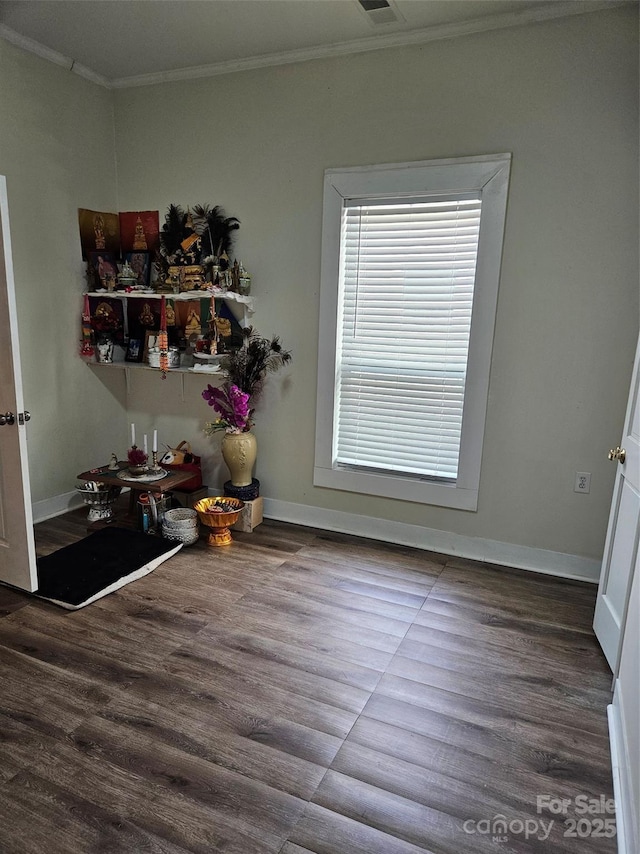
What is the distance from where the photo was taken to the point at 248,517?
3.39 meters

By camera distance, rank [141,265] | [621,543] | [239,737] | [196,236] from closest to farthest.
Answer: [239,737] < [621,543] < [196,236] < [141,265]

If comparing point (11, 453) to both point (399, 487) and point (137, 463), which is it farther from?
point (399, 487)

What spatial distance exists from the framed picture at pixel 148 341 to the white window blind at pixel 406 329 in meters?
1.28

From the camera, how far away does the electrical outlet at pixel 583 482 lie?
281cm

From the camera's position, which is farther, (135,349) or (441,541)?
(135,349)

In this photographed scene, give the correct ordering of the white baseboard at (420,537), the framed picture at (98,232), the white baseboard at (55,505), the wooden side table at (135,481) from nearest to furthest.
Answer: the white baseboard at (420,537) < the wooden side table at (135,481) < the white baseboard at (55,505) < the framed picture at (98,232)

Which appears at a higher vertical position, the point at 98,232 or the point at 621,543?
the point at 98,232

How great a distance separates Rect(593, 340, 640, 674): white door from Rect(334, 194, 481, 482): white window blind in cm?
97

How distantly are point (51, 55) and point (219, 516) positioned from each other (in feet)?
9.54

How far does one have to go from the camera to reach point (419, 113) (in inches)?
114

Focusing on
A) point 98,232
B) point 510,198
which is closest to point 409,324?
point 510,198

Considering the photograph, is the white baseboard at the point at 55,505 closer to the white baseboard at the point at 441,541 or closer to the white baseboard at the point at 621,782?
the white baseboard at the point at 441,541

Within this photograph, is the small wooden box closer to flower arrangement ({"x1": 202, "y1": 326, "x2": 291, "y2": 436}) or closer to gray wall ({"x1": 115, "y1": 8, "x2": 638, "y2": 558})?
gray wall ({"x1": 115, "y1": 8, "x2": 638, "y2": 558})

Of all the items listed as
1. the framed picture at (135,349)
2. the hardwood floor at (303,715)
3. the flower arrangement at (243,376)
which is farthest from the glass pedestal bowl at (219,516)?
the framed picture at (135,349)
